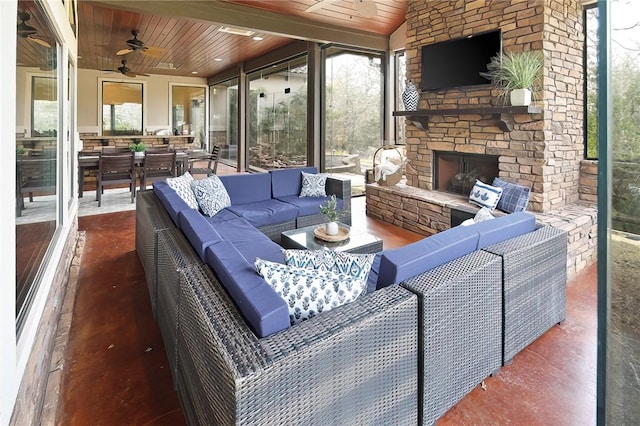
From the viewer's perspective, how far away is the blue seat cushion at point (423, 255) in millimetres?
1734

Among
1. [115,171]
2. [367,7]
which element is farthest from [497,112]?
[115,171]

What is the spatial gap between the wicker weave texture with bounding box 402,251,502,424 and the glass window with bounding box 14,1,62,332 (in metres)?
1.74

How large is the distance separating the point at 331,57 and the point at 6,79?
5938 millimetres

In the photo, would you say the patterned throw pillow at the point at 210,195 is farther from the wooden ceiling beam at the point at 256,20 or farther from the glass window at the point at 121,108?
the glass window at the point at 121,108

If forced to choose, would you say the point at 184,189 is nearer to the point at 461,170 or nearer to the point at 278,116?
the point at 461,170

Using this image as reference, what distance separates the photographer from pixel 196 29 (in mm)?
5957

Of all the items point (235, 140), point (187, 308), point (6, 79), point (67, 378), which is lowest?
point (67, 378)

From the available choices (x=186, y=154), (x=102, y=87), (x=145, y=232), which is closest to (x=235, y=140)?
(x=186, y=154)

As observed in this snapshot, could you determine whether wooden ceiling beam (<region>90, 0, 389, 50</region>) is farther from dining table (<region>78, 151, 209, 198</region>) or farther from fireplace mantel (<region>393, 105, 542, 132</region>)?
dining table (<region>78, 151, 209, 198</region>)

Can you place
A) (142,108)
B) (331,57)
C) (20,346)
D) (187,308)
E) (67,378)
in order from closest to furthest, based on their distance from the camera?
(20,346) < (187,308) < (67,378) < (331,57) < (142,108)

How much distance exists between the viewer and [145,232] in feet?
10.5

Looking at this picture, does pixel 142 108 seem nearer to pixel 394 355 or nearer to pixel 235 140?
pixel 235 140

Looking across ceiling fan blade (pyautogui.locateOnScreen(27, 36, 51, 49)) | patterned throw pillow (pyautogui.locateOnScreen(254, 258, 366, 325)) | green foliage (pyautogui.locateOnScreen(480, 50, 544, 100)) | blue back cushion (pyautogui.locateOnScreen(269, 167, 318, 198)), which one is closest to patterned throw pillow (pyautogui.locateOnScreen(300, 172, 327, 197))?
blue back cushion (pyautogui.locateOnScreen(269, 167, 318, 198))

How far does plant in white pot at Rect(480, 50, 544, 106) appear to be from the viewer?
12.3 feet
